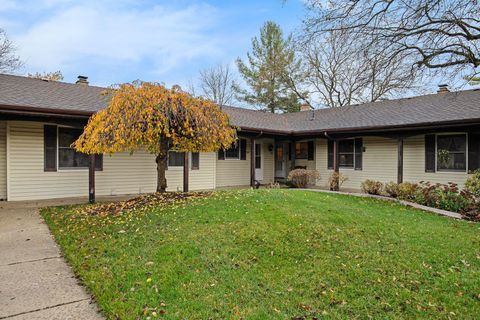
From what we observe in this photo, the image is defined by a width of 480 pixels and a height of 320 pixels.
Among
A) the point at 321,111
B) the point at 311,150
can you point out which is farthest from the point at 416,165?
the point at 321,111

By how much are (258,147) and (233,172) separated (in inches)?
86.3

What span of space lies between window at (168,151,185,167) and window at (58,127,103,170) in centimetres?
305

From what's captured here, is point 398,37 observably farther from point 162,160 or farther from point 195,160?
point 195,160

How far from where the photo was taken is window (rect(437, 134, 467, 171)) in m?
11.1

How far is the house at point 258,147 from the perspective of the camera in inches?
363

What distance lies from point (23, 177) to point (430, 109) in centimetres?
1408

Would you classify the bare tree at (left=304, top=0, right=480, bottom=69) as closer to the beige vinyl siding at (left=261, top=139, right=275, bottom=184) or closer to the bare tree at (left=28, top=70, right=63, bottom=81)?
the beige vinyl siding at (left=261, top=139, right=275, bottom=184)

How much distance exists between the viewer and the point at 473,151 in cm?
1078

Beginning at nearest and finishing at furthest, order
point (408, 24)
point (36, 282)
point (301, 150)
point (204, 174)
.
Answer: point (36, 282) → point (408, 24) → point (204, 174) → point (301, 150)

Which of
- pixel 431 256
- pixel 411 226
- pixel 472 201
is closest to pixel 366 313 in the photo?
pixel 431 256

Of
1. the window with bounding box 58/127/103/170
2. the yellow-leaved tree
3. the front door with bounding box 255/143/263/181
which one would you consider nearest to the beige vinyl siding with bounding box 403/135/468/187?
the front door with bounding box 255/143/263/181

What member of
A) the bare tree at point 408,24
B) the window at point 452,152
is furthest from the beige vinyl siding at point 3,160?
the window at point 452,152

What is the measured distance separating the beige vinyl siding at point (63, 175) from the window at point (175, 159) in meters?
0.20

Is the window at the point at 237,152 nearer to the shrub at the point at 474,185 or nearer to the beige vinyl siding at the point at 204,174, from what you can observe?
the beige vinyl siding at the point at 204,174
